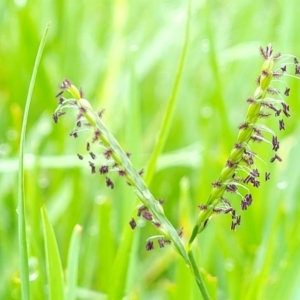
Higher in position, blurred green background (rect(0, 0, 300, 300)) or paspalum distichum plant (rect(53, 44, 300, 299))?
blurred green background (rect(0, 0, 300, 300))

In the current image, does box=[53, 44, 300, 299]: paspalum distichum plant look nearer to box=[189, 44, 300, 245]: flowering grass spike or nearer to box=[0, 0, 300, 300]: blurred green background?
box=[189, 44, 300, 245]: flowering grass spike

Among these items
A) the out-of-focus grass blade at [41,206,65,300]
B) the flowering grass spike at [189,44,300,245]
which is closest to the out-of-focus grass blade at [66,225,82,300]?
the out-of-focus grass blade at [41,206,65,300]

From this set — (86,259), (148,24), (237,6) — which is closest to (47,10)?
(148,24)

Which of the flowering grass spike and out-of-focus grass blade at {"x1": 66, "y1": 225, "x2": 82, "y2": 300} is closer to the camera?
the flowering grass spike

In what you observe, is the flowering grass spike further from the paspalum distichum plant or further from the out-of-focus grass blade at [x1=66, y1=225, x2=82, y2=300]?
the out-of-focus grass blade at [x1=66, y1=225, x2=82, y2=300]

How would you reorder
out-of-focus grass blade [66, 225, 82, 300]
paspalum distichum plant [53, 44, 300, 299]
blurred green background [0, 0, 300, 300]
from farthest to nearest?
blurred green background [0, 0, 300, 300] → out-of-focus grass blade [66, 225, 82, 300] → paspalum distichum plant [53, 44, 300, 299]

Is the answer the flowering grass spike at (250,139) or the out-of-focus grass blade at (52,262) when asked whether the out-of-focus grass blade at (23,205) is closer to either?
the out-of-focus grass blade at (52,262)

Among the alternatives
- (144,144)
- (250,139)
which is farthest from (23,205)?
(144,144)

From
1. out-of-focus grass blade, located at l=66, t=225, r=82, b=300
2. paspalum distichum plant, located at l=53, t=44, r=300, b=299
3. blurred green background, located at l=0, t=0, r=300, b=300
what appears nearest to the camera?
paspalum distichum plant, located at l=53, t=44, r=300, b=299
